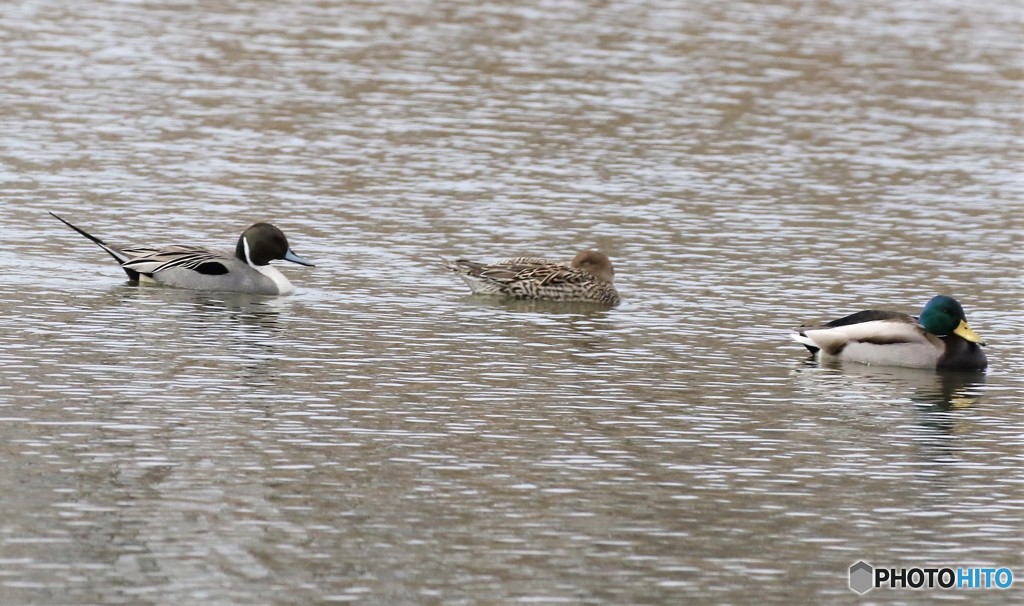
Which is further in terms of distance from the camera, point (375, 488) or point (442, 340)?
point (442, 340)

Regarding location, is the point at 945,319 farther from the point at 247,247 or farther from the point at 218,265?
the point at 218,265

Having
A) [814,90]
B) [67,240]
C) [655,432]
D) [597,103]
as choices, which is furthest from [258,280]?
[814,90]

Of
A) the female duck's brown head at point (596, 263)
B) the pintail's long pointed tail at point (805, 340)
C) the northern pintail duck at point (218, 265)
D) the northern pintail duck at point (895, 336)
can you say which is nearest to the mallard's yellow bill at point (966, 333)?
the northern pintail duck at point (895, 336)

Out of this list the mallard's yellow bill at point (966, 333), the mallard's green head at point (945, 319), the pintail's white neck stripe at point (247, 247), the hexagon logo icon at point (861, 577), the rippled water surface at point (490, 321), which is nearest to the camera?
the hexagon logo icon at point (861, 577)

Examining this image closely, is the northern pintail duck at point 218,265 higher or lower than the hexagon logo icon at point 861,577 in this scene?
lower

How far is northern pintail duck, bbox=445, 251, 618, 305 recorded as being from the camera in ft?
64.2

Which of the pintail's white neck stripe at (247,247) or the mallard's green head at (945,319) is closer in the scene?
the mallard's green head at (945,319)

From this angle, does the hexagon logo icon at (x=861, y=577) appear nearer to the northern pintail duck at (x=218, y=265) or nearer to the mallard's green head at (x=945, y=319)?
the mallard's green head at (x=945, y=319)

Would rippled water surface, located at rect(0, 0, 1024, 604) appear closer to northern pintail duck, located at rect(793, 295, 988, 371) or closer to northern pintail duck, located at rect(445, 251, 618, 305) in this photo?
northern pintail duck, located at rect(445, 251, 618, 305)

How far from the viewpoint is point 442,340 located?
56.5 feet

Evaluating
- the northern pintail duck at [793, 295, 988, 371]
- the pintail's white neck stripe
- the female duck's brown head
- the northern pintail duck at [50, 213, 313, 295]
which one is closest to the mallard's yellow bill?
the northern pintail duck at [793, 295, 988, 371]

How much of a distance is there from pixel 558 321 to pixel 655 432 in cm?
488

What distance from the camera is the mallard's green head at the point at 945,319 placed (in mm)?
17250

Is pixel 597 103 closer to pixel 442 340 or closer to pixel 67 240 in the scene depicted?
pixel 67 240
